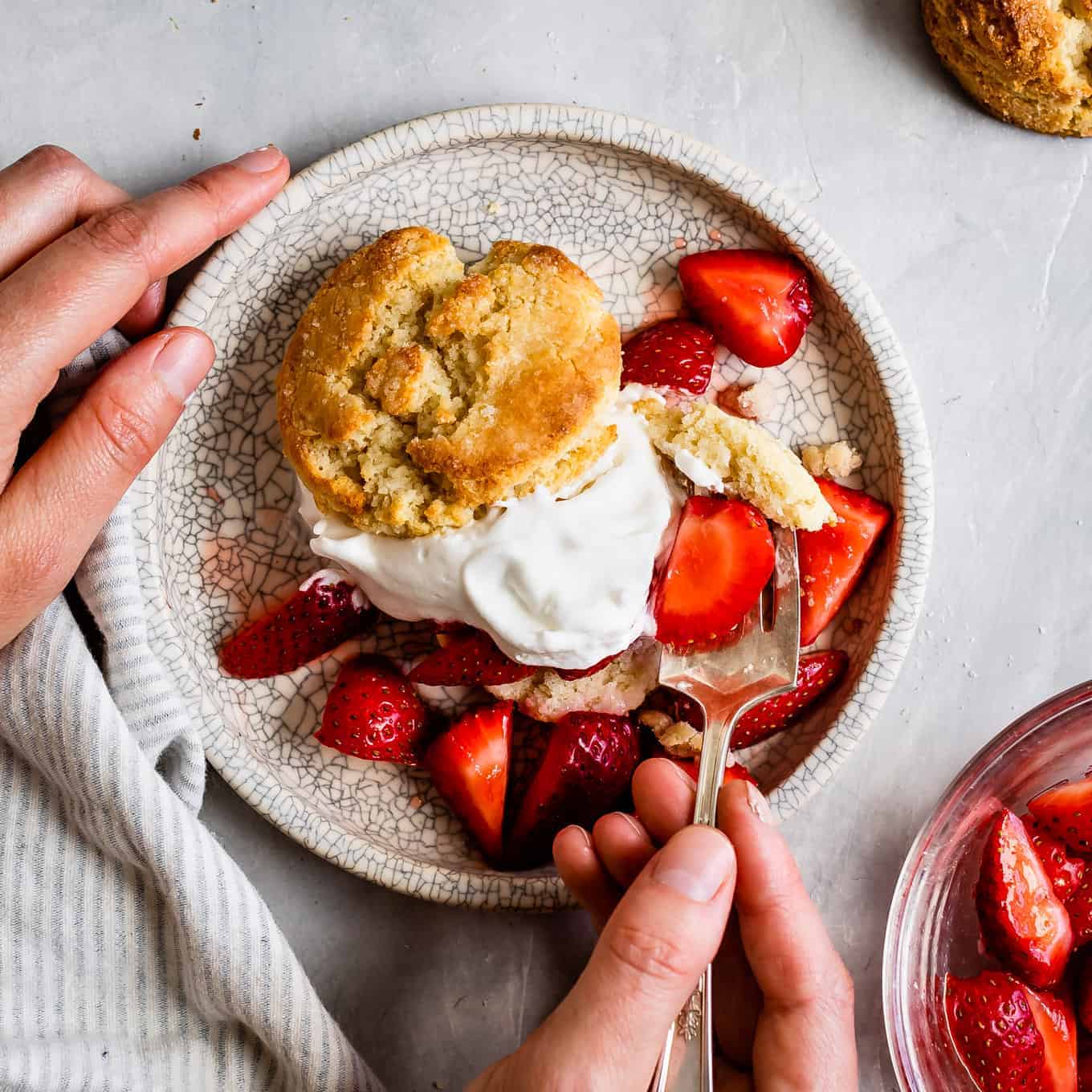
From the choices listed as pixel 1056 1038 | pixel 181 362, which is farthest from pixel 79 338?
pixel 1056 1038

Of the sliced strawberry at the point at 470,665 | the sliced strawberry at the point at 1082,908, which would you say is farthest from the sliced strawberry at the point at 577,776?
the sliced strawberry at the point at 1082,908

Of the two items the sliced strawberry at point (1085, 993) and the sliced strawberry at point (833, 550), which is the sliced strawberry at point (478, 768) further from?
the sliced strawberry at point (1085, 993)

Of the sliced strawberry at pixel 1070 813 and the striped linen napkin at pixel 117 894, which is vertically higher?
the striped linen napkin at pixel 117 894

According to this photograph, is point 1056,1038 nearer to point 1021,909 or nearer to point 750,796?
point 1021,909

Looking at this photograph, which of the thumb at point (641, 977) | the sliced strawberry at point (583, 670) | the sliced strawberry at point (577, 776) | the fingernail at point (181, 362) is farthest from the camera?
the sliced strawberry at point (577, 776)

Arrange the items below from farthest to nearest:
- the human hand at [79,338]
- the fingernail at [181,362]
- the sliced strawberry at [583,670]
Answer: the sliced strawberry at [583,670]
the fingernail at [181,362]
the human hand at [79,338]

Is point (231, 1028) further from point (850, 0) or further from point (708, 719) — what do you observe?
point (850, 0)

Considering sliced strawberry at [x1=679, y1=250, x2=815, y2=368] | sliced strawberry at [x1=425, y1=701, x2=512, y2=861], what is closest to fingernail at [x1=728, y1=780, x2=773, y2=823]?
sliced strawberry at [x1=425, y1=701, x2=512, y2=861]

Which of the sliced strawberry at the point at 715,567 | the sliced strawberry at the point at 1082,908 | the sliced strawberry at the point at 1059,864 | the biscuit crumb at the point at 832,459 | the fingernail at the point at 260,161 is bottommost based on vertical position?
the sliced strawberry at the point at 1082,908

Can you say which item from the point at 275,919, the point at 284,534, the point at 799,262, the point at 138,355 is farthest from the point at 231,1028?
the point at 799,262
